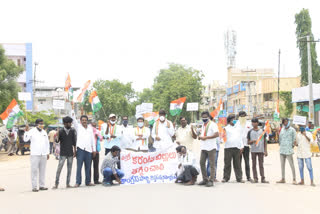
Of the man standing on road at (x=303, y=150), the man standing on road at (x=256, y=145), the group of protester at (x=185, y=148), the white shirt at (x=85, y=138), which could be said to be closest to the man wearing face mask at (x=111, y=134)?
the group of protester at (x=185, y=148)

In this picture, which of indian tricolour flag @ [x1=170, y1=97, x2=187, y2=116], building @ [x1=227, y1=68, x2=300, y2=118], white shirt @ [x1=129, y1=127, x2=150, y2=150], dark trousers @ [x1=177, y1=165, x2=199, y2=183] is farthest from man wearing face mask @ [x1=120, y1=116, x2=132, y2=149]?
building @ [x1=227, y1=68, x2=300, y2=118]

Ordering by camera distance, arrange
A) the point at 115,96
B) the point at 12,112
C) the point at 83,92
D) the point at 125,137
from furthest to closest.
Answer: the point at 115,96
the point at 12,112
the point at 83,92
the point at 125,137

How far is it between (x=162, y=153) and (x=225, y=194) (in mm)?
2795

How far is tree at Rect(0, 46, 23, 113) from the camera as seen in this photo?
3017 centimetres

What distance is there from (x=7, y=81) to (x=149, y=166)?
22403 millimetres

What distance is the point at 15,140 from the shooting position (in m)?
30.7

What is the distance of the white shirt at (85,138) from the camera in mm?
11320

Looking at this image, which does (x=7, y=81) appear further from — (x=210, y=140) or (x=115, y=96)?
(x=115, y=96)

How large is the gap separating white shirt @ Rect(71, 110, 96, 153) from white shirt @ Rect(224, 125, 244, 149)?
12.1 ft

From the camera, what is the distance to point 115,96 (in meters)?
92.6

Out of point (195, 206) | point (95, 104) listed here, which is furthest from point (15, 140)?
point (195, 206)

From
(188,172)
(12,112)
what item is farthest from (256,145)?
(12,112)

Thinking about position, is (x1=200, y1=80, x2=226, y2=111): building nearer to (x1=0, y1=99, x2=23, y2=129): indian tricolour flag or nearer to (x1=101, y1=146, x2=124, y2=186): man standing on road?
(x1=0, y1=99, x2=23, y2=129): indian tricolour flag

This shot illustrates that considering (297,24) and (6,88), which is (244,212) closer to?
(6,88)
